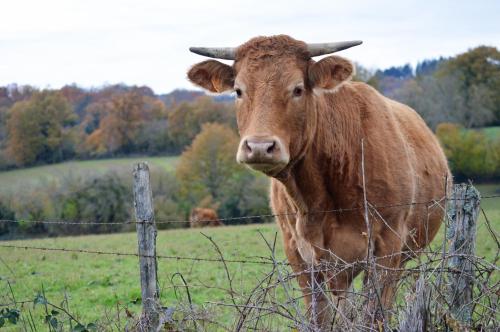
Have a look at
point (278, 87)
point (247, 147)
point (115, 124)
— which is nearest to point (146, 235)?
point (247, 147)

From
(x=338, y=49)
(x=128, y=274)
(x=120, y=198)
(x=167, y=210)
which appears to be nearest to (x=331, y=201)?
(x=338, y=49)

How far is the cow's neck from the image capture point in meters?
5.88

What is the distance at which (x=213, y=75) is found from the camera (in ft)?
20.2

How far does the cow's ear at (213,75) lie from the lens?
239 inches

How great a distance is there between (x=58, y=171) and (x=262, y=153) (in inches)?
1731

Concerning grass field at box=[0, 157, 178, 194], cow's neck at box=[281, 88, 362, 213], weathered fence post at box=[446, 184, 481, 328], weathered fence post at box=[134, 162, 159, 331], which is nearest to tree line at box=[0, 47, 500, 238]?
grass field at box=[0, 157, 178, 194]

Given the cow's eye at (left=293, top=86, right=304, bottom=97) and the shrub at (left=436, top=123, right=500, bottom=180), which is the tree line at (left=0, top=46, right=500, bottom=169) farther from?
the cow's eye at (left=293, top=86, right=304, bottom=97)

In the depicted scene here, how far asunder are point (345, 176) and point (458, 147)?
3856cm

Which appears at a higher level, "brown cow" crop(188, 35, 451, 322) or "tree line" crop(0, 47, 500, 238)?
"brown cow" crop(188, 35, 451, 322)

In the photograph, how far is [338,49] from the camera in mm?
5656

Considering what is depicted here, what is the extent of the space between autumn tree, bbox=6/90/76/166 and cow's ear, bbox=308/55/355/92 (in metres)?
36.9

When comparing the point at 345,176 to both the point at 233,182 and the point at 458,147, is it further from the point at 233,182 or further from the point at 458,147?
the point at 233,182

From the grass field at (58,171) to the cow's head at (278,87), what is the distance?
3071 centimetres

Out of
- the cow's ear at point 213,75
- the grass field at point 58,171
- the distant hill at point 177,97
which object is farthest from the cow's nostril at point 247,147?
the distant hill at point 177,97
